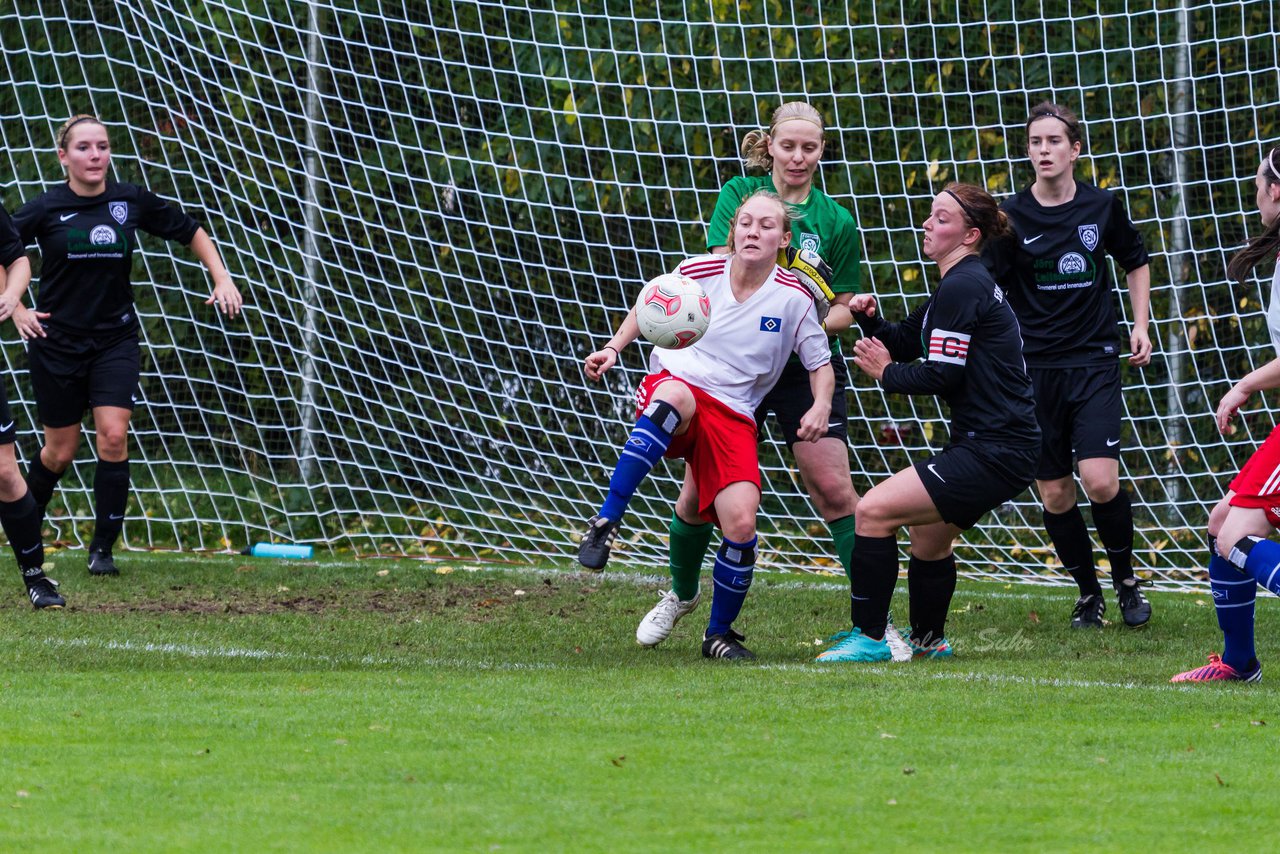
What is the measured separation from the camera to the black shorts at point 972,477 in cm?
566

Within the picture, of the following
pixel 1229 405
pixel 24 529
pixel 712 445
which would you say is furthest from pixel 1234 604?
pixel 24 529

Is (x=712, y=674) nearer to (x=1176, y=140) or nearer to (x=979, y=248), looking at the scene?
(x=979, y=248)

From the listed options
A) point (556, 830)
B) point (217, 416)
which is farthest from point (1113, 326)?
point (217, 416)

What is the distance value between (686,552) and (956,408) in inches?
43.7

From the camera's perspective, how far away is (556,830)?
346cm

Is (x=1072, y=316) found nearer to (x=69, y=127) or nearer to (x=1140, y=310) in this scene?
(x=1140, y=310)

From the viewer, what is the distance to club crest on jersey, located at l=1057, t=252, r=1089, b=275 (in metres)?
6.89

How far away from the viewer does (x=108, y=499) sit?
8.37 metres

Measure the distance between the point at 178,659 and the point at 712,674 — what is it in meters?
1.82

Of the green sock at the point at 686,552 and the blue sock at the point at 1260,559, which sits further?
the green sock at the point at 686,552

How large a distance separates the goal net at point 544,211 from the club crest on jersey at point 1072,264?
2.75 meters

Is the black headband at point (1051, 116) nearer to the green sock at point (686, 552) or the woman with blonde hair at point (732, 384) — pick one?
the woman with blonde hair at point (732, 384)

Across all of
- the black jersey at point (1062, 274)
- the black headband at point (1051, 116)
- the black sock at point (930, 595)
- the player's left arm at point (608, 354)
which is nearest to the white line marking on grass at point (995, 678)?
the black sock at point (930, 595)

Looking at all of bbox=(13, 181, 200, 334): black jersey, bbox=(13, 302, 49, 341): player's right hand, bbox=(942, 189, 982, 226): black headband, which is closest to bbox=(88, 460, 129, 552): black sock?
bbox=(13, 181, 200, 334): black jersey
